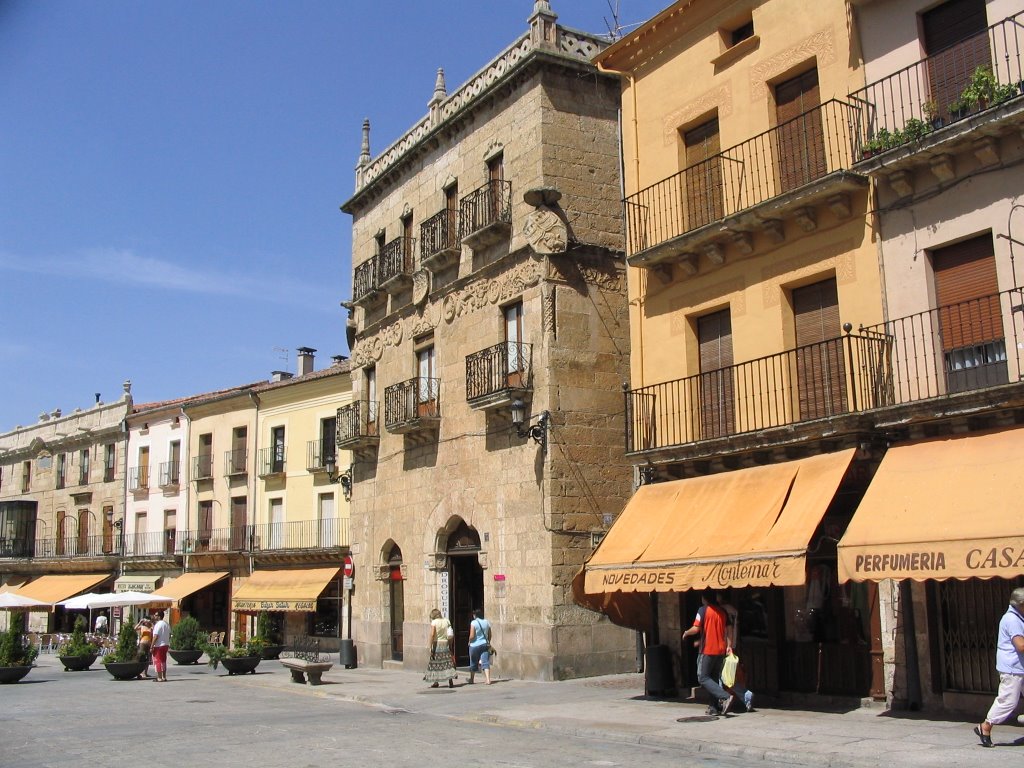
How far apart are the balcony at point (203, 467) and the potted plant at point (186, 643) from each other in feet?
36.7

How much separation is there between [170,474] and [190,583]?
6.17 metres

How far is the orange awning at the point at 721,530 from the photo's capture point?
1343 centimetres

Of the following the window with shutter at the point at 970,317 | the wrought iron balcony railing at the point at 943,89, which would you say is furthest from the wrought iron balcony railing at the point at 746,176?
the window with shutter at the point at 970,317

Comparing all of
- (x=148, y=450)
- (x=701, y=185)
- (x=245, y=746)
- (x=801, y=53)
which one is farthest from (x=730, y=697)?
(x=148, y=450)

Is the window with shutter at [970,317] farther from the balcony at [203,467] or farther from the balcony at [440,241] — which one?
the balcony at [203,467]

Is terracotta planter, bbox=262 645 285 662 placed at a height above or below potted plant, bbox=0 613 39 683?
below

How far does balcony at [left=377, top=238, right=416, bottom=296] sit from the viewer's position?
26.3 meters

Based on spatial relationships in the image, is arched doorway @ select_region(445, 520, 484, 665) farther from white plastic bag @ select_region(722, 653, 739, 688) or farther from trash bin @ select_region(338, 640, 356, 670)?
white plastic bag @ select_region(722, 653, 739, 688)

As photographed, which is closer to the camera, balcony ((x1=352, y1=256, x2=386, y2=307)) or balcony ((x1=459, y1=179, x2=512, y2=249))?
balcony ((x1=459, y1=179, x2=512, y2=249))

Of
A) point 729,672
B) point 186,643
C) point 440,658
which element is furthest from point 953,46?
point 186,643

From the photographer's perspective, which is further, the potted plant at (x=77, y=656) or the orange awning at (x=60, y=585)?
the orange awning at (x=60, y=585)

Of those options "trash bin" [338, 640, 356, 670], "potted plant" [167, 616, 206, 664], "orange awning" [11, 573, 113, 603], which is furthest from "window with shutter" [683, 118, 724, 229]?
"orange awning" [11, 573, 113, 603]

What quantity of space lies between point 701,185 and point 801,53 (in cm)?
271

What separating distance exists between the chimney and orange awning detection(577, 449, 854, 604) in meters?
33.9
